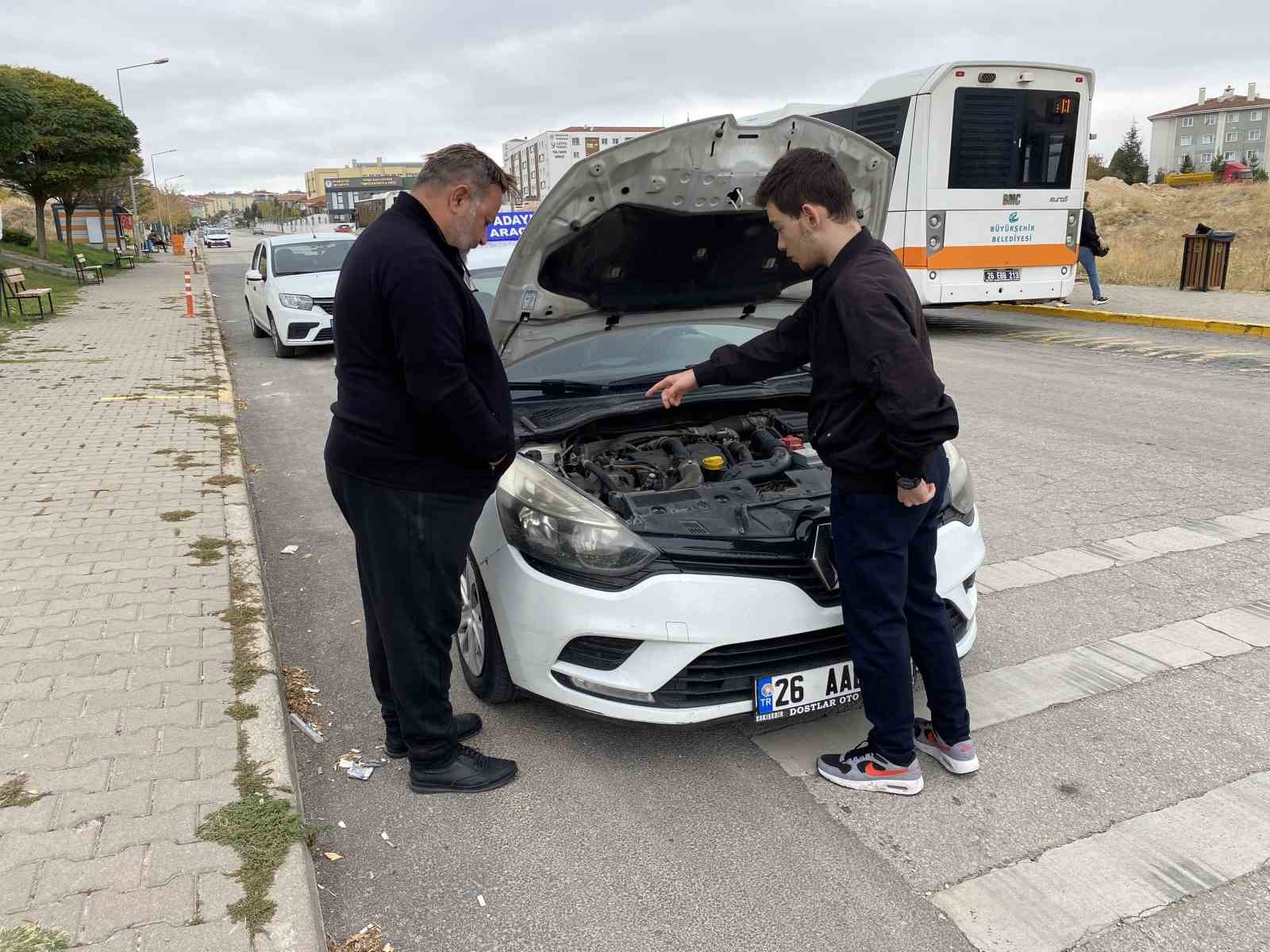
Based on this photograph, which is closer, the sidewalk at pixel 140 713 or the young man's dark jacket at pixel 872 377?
the sidewalk at pixel 140 713

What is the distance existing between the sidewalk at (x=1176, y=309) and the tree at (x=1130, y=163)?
54947mm

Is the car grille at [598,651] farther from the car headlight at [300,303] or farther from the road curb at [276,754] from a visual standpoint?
the car headlight at [300,303]

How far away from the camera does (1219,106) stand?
111000 millimetres

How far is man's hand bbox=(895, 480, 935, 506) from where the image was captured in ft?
8.91

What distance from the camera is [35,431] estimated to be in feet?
Result: 26.3

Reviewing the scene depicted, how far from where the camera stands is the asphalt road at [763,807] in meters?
2.48

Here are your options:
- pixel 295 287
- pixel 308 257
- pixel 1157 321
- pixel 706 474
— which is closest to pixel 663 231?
pixel 706 474

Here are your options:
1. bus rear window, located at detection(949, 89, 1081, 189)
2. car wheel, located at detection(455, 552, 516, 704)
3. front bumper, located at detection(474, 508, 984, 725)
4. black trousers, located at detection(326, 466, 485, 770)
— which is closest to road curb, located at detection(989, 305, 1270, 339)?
bus rear window, located at detection(949, 89, 1081, 189)

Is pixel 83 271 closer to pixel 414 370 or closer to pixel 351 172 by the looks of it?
pixel 414 370

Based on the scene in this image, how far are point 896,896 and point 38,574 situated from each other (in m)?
4.30

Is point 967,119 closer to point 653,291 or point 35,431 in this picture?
point 653,291

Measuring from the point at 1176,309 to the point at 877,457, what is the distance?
48.1 ft

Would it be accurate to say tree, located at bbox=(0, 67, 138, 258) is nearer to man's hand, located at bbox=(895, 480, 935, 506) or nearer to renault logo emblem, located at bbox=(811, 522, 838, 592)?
renault logo emblem, located at bbox=(811, 522, 838, 592)

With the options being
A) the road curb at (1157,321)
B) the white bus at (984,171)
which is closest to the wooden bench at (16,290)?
the white bus at (984,171)
